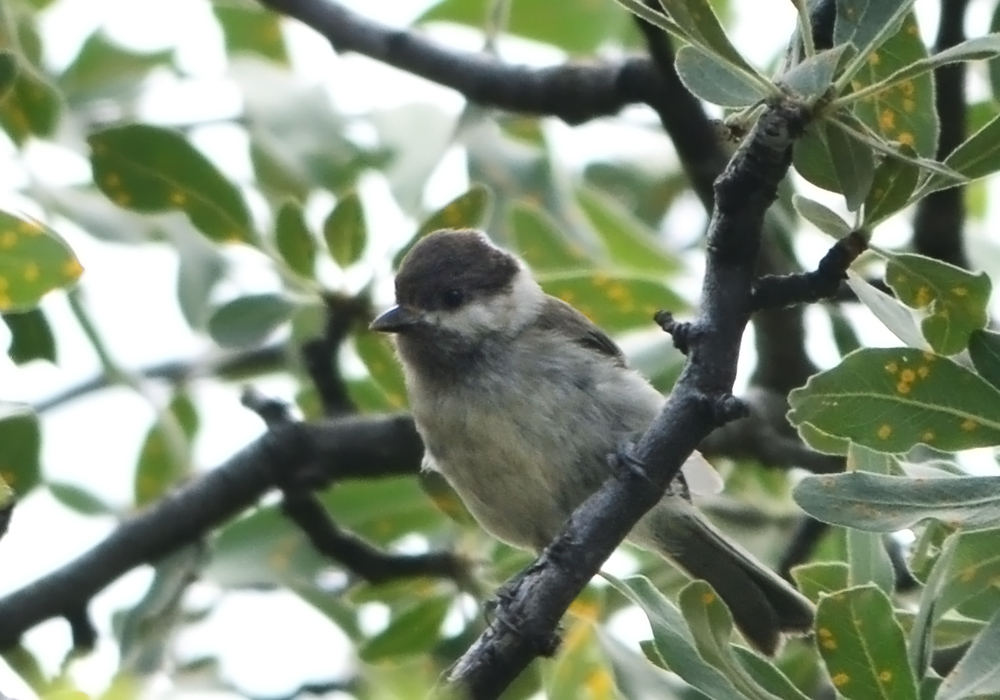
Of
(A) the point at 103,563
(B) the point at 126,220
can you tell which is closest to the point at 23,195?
(B) the point at 126,220

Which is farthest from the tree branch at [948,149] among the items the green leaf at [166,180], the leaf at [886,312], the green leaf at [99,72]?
the green leaf at [99,72]

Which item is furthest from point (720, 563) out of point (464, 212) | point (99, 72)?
point (99, 72)

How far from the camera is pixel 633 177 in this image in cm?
421

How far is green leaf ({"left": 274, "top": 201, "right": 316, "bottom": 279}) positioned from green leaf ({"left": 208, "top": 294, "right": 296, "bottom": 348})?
0.09 meters

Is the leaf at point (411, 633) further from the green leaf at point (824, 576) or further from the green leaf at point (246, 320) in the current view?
the green leaf at point (824, 576)

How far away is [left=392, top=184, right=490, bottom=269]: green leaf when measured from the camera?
2844 millimetres

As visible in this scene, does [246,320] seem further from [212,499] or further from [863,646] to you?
[863,646]

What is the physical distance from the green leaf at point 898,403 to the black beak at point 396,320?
151cm

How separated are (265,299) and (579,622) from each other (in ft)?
3.16

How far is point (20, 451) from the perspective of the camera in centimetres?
Result: 241

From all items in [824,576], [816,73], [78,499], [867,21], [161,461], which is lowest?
[78,499]

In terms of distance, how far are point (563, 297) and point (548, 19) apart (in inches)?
30.6

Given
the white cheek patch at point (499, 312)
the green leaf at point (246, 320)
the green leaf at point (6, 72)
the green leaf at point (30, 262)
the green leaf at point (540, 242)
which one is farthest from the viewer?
the white cheek patch at point (499, 312)

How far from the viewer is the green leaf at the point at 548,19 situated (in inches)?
129
